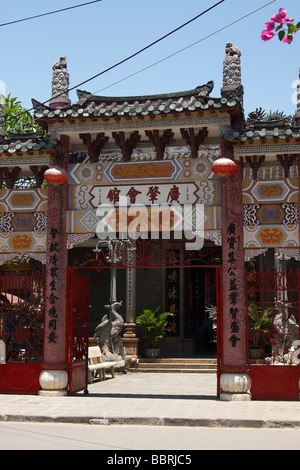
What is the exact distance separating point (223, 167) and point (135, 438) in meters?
4.80

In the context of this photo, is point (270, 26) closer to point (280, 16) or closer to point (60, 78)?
point (280, 16)

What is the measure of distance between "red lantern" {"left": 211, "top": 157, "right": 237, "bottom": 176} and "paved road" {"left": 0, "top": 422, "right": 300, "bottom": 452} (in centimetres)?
421

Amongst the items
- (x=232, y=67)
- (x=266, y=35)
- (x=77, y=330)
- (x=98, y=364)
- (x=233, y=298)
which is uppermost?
(x=232, y=67)

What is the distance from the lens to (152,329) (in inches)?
Result: 698

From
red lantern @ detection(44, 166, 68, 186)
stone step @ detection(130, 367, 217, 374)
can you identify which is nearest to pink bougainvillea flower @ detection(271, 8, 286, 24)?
red lantern @ detection(44, 166, 68, 186)

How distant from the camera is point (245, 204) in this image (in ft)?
34.2

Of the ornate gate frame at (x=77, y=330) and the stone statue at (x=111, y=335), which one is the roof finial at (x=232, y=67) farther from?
the stone statue at (x=111, y=335)

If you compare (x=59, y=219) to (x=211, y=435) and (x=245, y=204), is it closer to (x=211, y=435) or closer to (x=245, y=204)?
(x=245, y=204)

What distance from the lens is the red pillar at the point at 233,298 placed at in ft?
32.8

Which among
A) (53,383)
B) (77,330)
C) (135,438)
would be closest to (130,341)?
(77,330)

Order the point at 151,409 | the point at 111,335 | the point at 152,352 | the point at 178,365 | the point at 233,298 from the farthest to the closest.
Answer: the point at 152,352 → the point at 178,365 → the point at 111,335 → the point at 233,298 → the point at 151,409

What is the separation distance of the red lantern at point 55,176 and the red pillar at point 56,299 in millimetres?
399

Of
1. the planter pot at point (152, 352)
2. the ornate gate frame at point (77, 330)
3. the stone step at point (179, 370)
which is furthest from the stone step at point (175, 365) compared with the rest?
the ornate gate frame at point (77, 330)

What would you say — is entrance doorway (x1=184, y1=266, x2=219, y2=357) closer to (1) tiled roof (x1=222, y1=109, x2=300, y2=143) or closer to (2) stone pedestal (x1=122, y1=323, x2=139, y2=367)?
(2) stone pedestal (x1=122, y1=323, x2=139, y2=367)
